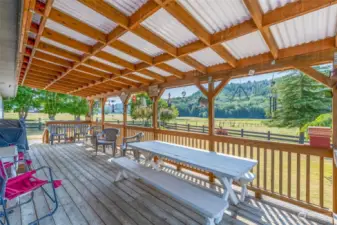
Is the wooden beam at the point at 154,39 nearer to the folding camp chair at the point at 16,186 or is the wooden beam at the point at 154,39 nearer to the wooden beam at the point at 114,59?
the wooden beam at the point at 114,59

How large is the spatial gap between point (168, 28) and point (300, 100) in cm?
759

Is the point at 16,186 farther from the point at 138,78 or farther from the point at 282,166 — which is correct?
the point at 282,166

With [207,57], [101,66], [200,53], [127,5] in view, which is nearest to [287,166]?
[207,57]

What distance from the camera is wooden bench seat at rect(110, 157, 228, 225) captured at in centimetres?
175

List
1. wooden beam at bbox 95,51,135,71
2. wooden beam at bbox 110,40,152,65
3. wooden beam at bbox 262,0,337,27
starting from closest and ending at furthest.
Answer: wooden beam at bbox 262,0,337,27 → wooden beam at bbox 110,40,152,65 → wooden beam at bbox 95,51,135,71

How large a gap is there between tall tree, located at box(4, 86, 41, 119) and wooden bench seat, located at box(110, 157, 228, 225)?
13654 mm

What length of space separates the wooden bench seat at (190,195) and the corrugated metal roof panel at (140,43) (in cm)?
220

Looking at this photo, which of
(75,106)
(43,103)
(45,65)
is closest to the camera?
(45,65)

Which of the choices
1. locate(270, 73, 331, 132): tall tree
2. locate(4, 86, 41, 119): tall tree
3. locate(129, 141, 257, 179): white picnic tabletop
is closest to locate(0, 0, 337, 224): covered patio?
locate(129, 141, 257, 179): white picnic tabletop

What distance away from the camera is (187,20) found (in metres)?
2.12

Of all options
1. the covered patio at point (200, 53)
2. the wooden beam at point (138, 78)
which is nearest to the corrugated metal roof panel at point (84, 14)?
the covered patio at point (200, 53)

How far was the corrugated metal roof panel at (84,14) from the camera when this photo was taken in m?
2.22

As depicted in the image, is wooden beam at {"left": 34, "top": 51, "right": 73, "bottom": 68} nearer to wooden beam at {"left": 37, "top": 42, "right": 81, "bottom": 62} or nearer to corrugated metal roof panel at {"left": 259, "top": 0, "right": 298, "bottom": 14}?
wooden beam at {"left": 37, "top": 42, "right": 81, "bottom": 62}

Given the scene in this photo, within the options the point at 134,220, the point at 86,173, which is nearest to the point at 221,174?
the point at 134,220
